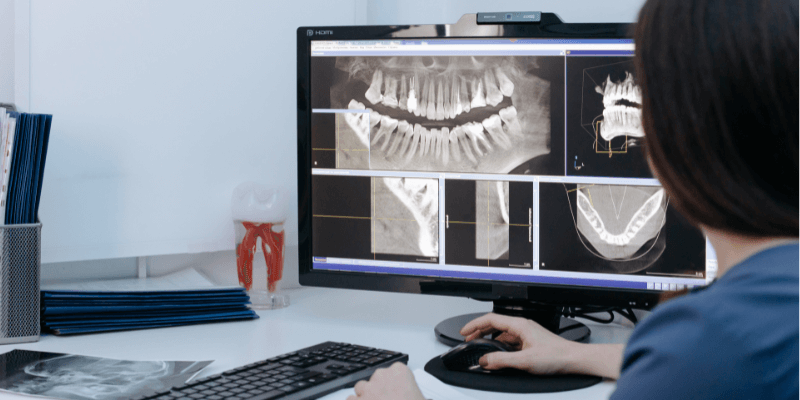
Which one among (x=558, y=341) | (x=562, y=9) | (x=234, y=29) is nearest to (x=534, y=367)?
(x=558, y=341)

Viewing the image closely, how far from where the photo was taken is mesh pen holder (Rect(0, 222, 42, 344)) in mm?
1101

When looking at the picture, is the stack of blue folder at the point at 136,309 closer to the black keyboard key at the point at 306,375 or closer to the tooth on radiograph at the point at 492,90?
the black keyboard key at the point at 306,375

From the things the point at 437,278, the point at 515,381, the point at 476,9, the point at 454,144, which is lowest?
the point at 515,381

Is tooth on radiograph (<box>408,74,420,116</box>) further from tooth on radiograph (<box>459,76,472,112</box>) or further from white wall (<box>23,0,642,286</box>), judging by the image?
white wall (<box>23,0,642,286</box>)

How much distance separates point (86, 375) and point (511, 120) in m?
0.71

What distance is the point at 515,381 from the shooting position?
36.9 inches

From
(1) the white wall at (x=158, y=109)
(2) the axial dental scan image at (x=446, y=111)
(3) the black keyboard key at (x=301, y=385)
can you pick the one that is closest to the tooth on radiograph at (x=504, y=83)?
(2) the axial dental scan image at (x=446, y=111)

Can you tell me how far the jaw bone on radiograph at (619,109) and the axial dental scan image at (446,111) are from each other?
7 cm

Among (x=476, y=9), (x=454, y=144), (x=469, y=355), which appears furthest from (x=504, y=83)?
(x=476, y=9)

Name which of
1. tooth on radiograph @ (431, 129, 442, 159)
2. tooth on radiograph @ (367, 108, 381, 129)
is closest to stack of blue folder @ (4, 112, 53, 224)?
tooth on radiograph @ (367, 108, 381, 129)

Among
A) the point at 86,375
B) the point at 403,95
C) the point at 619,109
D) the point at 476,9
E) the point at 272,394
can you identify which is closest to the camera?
the point at 272,394

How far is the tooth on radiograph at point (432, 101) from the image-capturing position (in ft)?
3.88

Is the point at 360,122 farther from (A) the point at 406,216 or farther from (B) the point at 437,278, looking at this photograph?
(B) the point at 437,278

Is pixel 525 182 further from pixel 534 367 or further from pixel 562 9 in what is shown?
pixel 562 9
